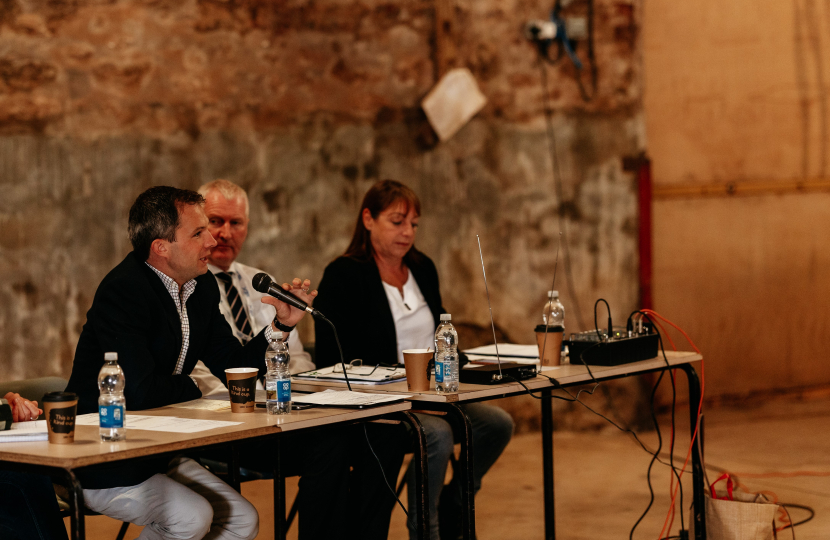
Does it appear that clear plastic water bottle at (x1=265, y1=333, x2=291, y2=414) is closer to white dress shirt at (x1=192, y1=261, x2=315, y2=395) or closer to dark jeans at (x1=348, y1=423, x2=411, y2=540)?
A: dark jeans at (x1=348, y1=423, x2=411, y2=540)

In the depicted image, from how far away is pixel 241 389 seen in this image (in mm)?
2434

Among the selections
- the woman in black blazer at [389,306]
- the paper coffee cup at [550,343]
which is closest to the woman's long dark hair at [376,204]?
the woman in black blazer at [389,306]

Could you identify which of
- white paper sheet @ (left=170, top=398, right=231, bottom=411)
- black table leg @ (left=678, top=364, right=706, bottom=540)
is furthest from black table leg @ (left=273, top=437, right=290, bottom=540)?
black table leg @ (left=678, top=364, right=706, bottom=540)

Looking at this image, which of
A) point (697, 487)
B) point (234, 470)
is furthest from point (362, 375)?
point (697, 487)

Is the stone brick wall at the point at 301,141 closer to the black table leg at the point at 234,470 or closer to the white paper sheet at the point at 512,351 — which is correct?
the white paper sheet at the point at 512,351

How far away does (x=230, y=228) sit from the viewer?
3559 mm

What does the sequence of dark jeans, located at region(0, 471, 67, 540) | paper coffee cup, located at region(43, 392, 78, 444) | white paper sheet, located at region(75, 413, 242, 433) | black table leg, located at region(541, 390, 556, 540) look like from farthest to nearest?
1. black table leg, located at region(541, 390, 556, 540)
2. dark jeans, located at region(0, 471, 67, 540)
3. white paper sheet, located at region(75, 413, 242, 433)
4. paper coffee cup, located at region(43, 392, 78, 444)

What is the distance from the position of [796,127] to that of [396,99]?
3108 mm

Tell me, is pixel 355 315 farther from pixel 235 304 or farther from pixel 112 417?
pixel 112 417

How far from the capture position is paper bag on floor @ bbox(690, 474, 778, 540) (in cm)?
311

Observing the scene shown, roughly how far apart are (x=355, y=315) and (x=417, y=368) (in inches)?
30.6

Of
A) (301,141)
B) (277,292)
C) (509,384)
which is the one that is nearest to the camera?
(277,292)

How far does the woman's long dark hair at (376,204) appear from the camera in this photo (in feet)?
11.7

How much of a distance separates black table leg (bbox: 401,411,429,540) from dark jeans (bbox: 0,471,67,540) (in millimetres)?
911
